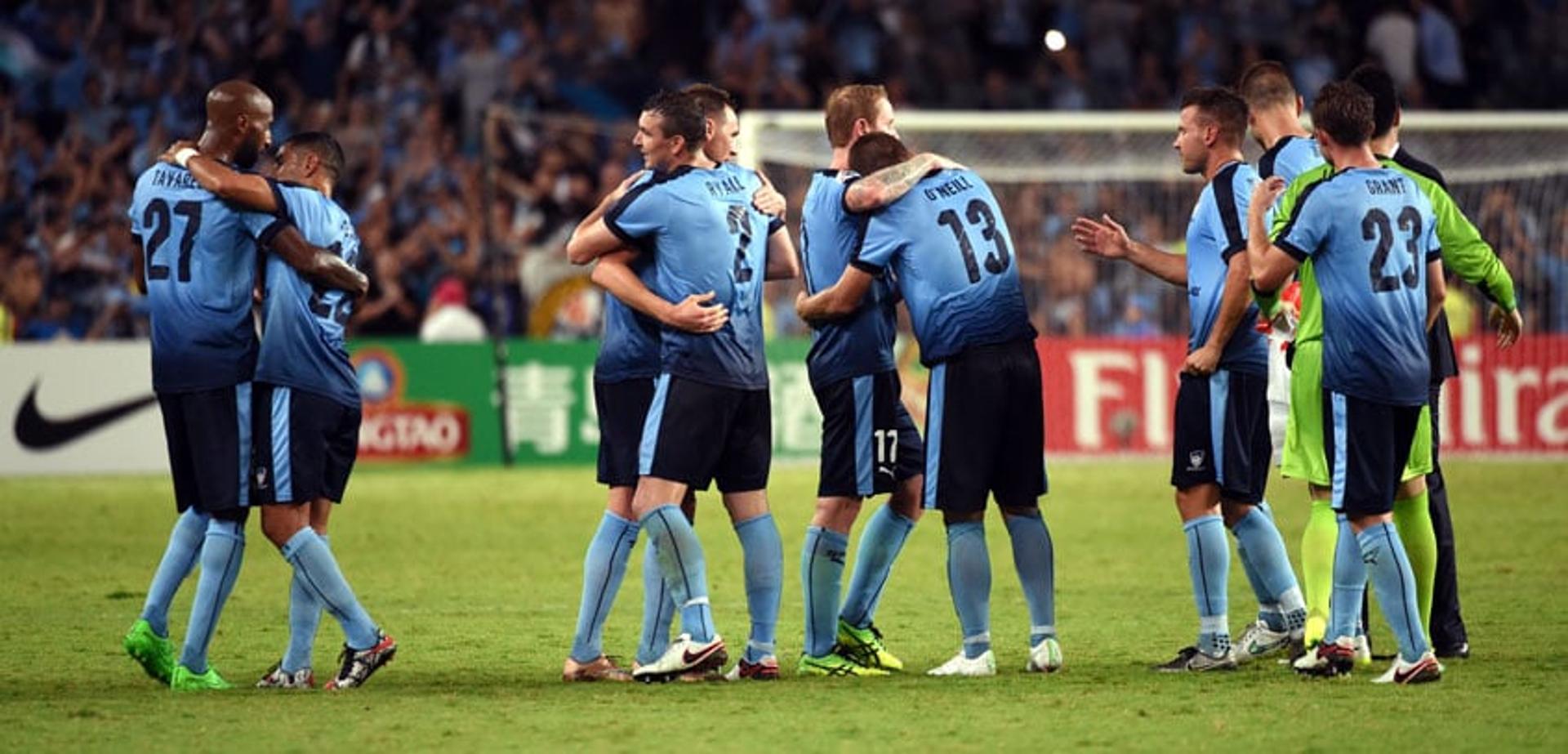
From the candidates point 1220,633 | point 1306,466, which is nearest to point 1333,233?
point 1306,466

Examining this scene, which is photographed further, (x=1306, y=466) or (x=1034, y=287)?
(x=1034, y=287)

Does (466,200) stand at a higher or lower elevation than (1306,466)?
higher

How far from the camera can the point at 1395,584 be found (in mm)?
8664

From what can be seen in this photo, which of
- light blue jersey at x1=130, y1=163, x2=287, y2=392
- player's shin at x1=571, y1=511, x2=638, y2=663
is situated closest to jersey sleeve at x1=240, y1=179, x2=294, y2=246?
light blue jersey at x1=130, y1=163, x2=287, y2=392

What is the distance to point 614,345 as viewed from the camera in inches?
375

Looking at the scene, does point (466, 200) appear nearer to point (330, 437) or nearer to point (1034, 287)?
point (1034, 287)

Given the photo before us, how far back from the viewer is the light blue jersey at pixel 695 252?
9180 millimetres

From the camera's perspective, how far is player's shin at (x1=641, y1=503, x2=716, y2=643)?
9109 millimetres

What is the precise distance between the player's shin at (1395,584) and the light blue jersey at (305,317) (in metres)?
3.83

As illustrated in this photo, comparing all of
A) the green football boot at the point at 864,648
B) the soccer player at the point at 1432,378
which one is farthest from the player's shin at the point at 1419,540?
the green football boot at the point at 864,648

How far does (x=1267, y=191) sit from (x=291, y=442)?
12.3ft

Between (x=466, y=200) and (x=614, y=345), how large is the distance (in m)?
16.7

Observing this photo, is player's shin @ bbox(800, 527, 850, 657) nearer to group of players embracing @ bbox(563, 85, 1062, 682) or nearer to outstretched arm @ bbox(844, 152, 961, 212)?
group of players embracing @ bbox(563, 85, 1062, 682)

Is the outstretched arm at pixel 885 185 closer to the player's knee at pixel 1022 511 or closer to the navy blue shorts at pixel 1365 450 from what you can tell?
the player's knee at pixel 1022 511
